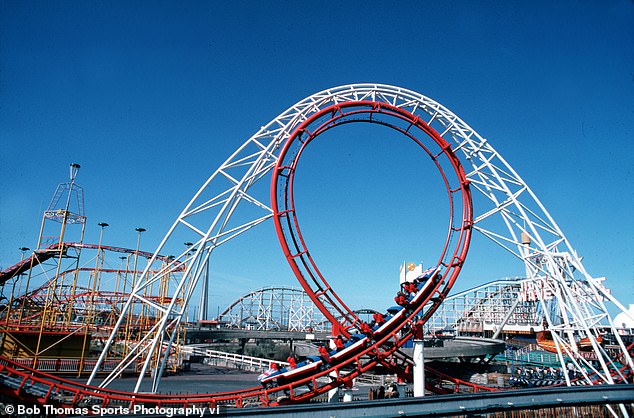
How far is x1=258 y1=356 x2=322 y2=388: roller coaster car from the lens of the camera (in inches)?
531

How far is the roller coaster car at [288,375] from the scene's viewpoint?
13.5m

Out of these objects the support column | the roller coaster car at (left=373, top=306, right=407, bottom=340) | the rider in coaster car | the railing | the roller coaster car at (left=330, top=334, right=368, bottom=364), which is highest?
the rider in coaster car

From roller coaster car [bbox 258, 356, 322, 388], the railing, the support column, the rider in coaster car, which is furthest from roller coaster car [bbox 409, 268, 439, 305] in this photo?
the railing

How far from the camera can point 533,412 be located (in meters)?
12.8

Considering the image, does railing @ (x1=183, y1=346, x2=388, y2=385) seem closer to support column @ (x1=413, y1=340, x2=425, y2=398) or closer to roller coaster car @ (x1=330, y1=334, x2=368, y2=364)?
support column @ (x1=413, y1=340, x2=425, y2=398)

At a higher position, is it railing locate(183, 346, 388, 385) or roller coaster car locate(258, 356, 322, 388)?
roller coaster car locate(258, 356, 322, 388)

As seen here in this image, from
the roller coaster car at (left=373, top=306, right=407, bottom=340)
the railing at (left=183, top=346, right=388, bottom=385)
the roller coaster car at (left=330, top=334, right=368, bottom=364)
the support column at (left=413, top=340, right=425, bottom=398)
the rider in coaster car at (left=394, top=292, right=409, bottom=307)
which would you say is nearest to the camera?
the roller coaster car at (left=330, top=334, right=368, bottom=364)

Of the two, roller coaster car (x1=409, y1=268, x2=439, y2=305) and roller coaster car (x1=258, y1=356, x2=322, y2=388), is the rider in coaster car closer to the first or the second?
roller coaster car (x1=409, y1=268, x2=439, y2=305)

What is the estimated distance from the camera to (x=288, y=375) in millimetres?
13539

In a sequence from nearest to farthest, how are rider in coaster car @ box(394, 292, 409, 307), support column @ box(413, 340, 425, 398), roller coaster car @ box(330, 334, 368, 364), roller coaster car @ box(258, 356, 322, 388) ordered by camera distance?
roller coaster car @ box(258, 356, 322, 388) → roller coaster car @ box(330, 334, 368, 364) → support column @ box(413, 340, 425, 398) → rider in coaster car @ box(394, 292, 409, 307)

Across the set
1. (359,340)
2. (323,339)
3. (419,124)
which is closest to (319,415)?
(359,340)

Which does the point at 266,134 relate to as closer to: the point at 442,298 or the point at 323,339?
the point at 442,298

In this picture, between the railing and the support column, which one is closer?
the support column

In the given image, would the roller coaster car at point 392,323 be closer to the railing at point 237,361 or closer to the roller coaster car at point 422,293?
the roller coaster car at point 422,293
